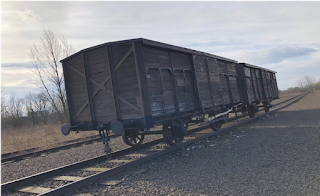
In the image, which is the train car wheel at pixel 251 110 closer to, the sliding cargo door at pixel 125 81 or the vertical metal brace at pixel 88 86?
the sliding cargo door at pixel 125 81

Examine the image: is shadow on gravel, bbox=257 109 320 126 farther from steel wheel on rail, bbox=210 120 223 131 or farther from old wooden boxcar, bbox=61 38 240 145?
old wooden boxcar, bbox=61 38 240 145

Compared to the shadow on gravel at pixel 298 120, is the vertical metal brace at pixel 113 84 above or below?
above

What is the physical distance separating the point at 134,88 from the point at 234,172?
3.24 metres

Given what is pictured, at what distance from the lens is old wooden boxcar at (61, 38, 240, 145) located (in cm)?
634

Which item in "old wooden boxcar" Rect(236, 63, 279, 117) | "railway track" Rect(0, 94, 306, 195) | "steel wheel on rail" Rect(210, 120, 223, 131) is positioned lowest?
"railway track" Rect(0, 94, 306, 195)

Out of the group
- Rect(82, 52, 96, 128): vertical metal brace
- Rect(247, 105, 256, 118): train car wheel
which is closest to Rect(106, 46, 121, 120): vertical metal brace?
Rect(82, 52, 96, 128): vertical metal brace

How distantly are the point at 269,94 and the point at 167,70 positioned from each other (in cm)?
1364

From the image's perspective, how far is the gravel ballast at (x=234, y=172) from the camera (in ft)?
12.6

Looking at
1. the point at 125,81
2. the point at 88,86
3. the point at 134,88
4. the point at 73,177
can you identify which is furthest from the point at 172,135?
the point at 73,177

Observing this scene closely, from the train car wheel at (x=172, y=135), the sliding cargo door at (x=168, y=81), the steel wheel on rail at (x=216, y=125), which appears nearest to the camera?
the sliding cargo door at (x=168, y=81)

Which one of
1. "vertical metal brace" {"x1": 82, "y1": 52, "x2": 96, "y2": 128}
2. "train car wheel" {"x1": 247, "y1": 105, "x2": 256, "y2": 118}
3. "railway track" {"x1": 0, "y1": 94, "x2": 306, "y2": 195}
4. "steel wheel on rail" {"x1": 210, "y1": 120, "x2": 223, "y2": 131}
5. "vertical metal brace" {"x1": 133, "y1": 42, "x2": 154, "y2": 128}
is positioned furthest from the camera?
"train car wheel" {"x1": 247, "y1": 105, "x2": 256, "y2": 118}

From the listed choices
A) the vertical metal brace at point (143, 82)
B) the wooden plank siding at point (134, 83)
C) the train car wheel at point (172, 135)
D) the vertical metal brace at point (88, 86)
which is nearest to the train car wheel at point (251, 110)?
the wooden plank siding at point (134, 83)

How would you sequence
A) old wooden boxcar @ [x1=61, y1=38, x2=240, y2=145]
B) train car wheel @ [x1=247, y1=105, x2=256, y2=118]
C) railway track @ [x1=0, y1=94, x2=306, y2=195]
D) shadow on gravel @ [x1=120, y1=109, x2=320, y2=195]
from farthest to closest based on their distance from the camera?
train car wheel @ [x1=247, y1=105, x2=256, y2=118], old wooden boxcar @ [x1=61, y1=38, x2=240, y2=145], railway track @ [x1=0, y1=94, x2=306, y2=195], shadow on gravel @ [x1=120, y1=109, x2=320, y2=195]

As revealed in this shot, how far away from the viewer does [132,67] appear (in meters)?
6.43
